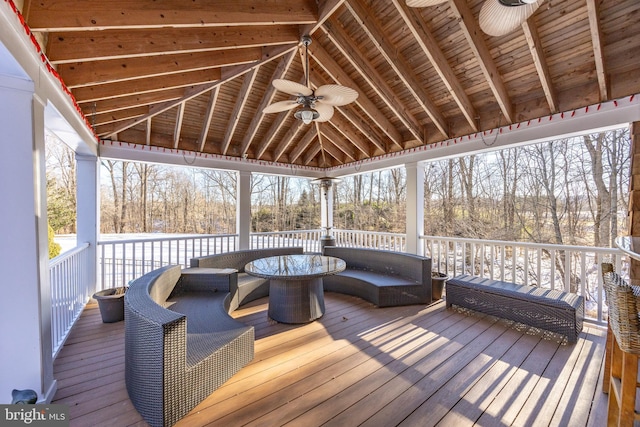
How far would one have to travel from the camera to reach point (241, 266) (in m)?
4.69

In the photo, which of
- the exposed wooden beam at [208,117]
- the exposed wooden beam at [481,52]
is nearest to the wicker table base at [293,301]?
the exposed wooden beam at [208,117]

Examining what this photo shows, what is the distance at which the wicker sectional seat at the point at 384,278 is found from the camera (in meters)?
4.07

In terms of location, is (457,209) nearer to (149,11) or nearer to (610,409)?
(610,409)

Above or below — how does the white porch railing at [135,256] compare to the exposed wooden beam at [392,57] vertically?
below

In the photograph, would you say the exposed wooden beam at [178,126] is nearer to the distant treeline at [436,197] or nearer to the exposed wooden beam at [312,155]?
the exposed wooden beam at [312,155]

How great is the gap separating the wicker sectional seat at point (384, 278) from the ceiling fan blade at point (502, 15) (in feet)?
9.77

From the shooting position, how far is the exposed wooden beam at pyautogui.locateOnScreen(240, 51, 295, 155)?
390 cm

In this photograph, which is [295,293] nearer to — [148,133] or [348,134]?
[348,134]

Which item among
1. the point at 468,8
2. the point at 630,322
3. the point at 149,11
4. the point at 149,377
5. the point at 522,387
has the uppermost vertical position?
the point at 468,8

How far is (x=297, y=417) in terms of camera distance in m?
1.88

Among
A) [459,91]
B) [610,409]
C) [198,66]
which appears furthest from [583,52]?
[198,66]

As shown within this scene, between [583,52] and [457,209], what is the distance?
6999 mm

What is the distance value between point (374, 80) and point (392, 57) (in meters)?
0.50

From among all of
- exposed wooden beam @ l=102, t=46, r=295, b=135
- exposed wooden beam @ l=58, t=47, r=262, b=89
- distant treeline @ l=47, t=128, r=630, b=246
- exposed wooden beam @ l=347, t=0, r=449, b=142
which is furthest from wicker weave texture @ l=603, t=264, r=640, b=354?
distant treeline @ l=47, t=128, r=630, b=246
